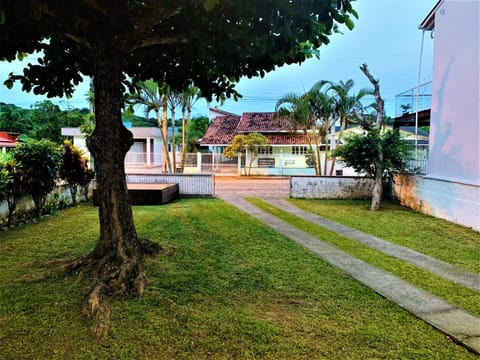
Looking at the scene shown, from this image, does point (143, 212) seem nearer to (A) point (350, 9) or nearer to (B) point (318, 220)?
(B) point (318, 220)

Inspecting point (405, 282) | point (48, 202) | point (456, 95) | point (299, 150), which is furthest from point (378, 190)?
point (299, 150)

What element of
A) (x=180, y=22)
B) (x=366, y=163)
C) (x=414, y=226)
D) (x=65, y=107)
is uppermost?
(x=65, y=107)

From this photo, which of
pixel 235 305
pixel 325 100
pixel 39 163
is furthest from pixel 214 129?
pixel 235 305

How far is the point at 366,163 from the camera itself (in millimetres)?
11234

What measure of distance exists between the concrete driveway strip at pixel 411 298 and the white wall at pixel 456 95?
478 centimetres

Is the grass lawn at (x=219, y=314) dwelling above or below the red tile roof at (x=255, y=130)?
below

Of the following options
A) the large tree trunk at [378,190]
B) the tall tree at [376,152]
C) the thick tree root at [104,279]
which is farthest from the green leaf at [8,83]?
the large tree trunk at [378,190]

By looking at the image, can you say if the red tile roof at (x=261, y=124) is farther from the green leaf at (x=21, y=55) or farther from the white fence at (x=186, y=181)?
the green leaf at (x=21, y=55)

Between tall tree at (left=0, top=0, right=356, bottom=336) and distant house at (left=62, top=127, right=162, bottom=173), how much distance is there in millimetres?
17124

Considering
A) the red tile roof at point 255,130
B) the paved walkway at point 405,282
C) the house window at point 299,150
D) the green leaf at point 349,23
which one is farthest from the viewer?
the red tile roof at point 255,130

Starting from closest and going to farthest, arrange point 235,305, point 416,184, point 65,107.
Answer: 1. point 235,305
2. point 416,184
3. point 65,107

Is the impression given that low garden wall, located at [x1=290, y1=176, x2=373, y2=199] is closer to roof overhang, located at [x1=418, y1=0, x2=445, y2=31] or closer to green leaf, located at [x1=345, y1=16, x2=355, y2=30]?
roof overhang, located at [x1=418, y1=0, x2=445, y2=31]

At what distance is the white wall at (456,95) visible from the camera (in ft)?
27.9

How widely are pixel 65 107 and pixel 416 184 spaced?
37.4 m
